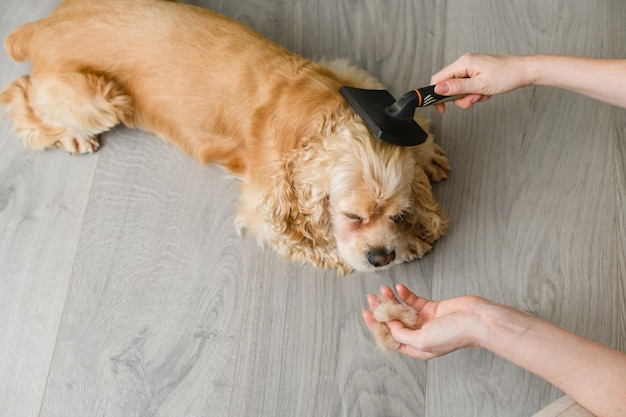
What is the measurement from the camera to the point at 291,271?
206 cm

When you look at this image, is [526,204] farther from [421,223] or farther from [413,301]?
[413,301]

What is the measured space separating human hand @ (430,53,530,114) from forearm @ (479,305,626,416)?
680 millimetres

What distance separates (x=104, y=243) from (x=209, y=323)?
0.50 metres

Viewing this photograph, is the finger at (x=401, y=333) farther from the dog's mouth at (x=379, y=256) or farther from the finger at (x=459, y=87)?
the finger at (x=459, y=87)

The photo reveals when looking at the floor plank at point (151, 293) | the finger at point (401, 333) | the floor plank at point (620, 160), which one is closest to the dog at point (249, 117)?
the floor plank at point (151, 293)

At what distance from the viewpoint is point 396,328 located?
1618 millimetres

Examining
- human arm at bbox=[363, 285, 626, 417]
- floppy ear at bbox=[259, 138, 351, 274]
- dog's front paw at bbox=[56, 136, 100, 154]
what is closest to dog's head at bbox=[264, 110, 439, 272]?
floppy ear at bbox=[259, 138, 351, 274]

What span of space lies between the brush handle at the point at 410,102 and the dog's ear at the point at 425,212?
9.6 inches

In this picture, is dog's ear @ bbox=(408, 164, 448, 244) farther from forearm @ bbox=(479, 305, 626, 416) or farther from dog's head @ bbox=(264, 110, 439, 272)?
forearm @ bbox=(479, 305, 626, 416)

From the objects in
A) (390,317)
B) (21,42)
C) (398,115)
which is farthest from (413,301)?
(21,42)

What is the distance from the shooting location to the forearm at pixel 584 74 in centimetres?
175

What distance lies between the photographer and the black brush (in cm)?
169

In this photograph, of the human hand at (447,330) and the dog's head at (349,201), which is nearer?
the human hand at (447,330)

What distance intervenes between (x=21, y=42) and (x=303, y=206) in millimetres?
1203
